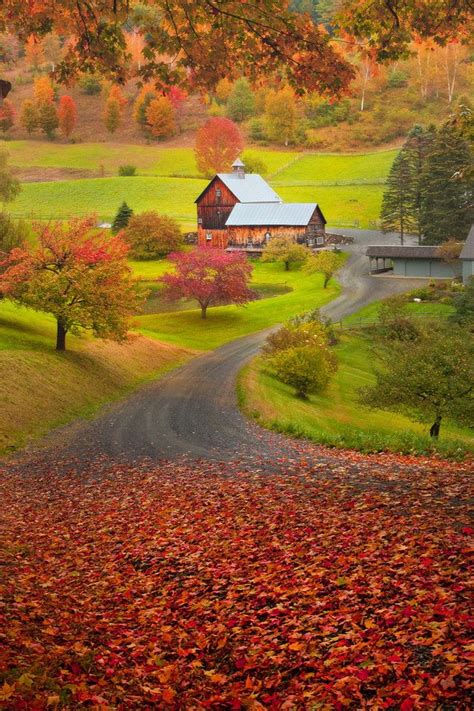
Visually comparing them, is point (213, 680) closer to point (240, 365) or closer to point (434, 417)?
point (434, 417)

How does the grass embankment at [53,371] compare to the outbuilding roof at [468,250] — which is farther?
the outbuilding roof at [468,250]

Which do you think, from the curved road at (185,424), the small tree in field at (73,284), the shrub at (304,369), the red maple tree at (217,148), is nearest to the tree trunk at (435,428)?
the curved road at (185,424)

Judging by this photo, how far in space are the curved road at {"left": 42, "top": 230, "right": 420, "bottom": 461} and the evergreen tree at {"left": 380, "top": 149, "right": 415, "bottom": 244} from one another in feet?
144

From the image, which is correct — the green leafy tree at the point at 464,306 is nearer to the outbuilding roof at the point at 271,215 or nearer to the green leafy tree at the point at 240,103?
the outbuilding roof at the point at 271,215

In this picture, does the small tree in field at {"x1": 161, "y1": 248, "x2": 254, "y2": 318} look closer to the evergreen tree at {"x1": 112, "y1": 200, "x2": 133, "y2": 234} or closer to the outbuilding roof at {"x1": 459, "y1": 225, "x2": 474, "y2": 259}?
the outbuilding roof at {"x1": 459, "y1": 225, "x2": 474, "y2": 259}

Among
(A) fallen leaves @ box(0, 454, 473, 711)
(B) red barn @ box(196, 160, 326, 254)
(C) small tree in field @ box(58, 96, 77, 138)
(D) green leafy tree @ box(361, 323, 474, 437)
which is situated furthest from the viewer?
(C) small tree in field @ box(58, 96, 77, 138)

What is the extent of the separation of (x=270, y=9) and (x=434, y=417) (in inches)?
849

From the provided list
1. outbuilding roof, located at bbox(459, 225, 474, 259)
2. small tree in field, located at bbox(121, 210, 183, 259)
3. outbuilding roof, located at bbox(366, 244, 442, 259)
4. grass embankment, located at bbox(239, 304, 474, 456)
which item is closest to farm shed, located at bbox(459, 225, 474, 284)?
outbuilding roof, located at bbox(459, 225, 474, 259)

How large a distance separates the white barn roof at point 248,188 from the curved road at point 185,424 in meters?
50.1

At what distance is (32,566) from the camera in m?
11.0

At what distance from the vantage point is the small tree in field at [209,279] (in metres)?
55.3

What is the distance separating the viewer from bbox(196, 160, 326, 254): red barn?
282 ft

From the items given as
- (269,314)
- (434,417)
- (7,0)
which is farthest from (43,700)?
(269,314)

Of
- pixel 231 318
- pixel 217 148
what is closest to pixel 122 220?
pixel 217 148
